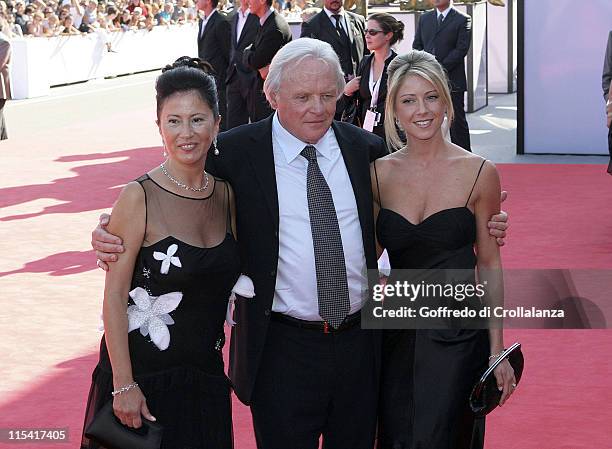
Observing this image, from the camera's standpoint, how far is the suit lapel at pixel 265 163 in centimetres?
362

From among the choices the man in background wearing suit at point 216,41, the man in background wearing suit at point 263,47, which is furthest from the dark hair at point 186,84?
the man in background wearing suit at point 216,41

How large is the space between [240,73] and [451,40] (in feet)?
8.09

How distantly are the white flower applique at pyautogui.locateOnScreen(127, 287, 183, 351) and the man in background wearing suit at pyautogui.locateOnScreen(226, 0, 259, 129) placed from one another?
7.92 m

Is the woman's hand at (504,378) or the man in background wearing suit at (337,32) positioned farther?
the man in background wearing suit at (337,32)

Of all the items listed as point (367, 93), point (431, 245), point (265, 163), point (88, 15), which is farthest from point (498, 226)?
point (88, 15)

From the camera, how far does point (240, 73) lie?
11602 millimetres

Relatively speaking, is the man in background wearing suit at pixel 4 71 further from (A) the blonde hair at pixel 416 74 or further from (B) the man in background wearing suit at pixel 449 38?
(A) the blonde hair at pixel 416 74

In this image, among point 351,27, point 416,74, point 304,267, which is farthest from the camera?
point 351,27

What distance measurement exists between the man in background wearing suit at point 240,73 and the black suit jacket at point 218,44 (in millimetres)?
1077

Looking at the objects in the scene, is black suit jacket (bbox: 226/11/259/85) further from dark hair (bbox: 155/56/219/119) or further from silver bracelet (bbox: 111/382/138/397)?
silver bracelet (bbox: 111/382/138/397)

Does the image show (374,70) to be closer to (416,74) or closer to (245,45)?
(245,45)

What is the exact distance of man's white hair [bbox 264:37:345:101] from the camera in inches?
144

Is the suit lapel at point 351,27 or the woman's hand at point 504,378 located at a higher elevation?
the woman's hand at point 504,378

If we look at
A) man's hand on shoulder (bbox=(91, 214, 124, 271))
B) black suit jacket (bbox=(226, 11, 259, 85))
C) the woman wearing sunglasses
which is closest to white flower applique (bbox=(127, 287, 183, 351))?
man's hand on shoulder (bbox=(91, 214, 124, 271))
